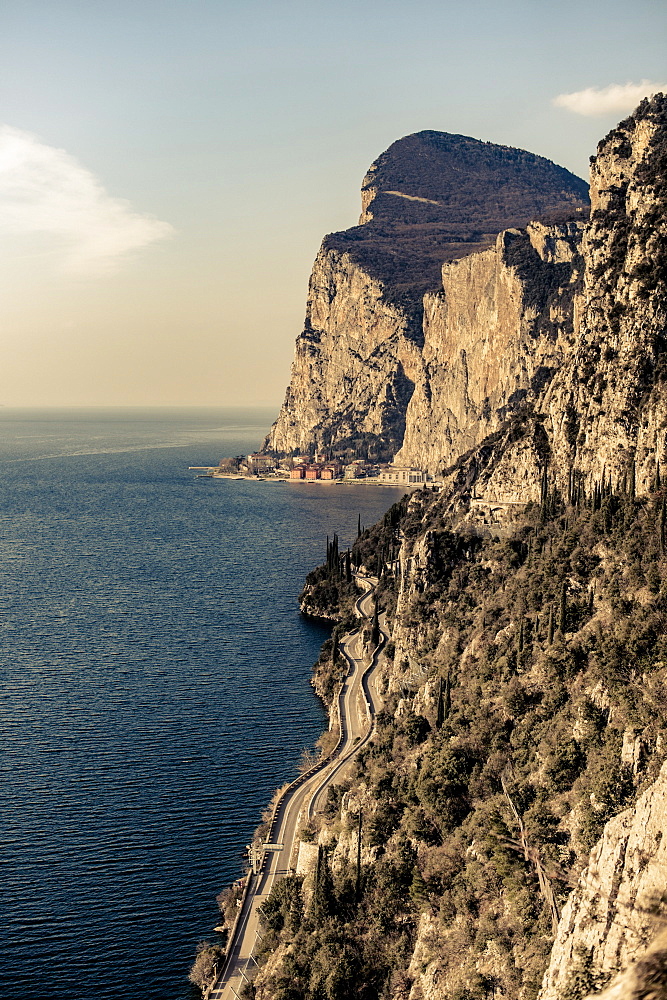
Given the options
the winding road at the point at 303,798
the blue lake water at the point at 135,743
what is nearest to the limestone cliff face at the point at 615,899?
the winding road at the point at 303,798

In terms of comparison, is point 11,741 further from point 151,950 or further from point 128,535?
point 128,535

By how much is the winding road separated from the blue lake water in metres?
1.82

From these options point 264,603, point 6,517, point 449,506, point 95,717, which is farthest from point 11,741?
point 6,517

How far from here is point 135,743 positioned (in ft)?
203

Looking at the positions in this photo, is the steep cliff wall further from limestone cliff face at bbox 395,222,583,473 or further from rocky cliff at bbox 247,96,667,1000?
limestone cliff face at bbox 395,222,583,473

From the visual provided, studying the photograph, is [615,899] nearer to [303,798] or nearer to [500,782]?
[500,782]

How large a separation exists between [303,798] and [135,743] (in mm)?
13831

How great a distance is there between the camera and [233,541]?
140250mm

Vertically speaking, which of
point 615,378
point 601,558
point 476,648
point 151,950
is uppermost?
point 615,378

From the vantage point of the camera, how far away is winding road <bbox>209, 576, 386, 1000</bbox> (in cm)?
4084

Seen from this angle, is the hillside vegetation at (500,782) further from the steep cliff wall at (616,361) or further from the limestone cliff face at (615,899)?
the limestone cliff face at (615,899)

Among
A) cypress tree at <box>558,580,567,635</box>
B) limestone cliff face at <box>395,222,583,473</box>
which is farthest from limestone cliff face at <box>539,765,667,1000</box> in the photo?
limestone cliff face at <box>395,222,583,473</box>

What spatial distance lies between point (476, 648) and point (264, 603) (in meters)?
49.3

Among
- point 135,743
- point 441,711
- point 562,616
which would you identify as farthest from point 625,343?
point 135,743
